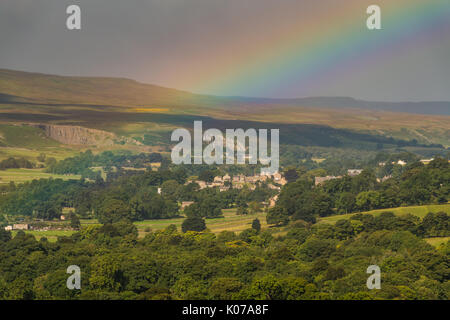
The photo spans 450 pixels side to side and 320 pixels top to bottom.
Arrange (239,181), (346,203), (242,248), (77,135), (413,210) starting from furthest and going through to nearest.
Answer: (77,135)
(239,181)
(346,203)
(413,210)
(242,248)

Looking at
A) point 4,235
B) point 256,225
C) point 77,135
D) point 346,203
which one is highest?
point 77,135

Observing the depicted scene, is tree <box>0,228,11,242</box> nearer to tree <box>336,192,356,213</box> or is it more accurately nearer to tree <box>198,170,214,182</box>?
tree <box>336,192,356,213</box>

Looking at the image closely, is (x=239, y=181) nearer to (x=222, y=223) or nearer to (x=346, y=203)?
(x=222, y=223)

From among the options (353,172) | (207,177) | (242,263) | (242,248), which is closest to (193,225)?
(242,248)

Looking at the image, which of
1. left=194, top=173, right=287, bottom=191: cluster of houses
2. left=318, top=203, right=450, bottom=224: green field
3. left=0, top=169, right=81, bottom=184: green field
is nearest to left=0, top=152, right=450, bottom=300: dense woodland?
left=318, top=203, right=450, bottom=224: green field

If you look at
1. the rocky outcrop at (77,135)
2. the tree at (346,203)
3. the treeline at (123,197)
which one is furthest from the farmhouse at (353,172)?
the rocky outcrop at (77,135)

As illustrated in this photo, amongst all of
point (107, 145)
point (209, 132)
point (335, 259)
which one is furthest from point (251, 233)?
point (209, 132)
